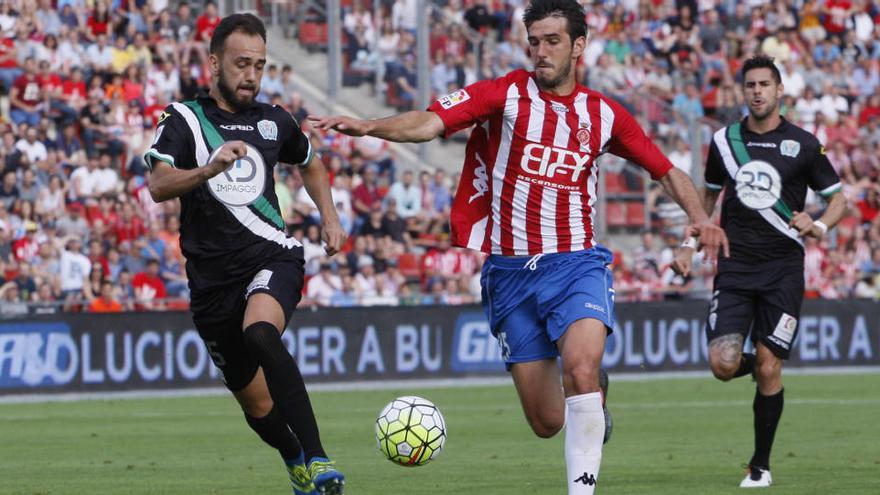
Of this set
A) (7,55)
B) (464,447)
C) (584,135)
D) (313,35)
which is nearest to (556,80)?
(584,135)

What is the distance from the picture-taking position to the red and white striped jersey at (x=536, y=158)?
27.9 feet

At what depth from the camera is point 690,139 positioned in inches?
1021

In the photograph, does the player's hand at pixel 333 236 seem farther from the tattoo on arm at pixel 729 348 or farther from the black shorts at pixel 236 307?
the tattoo on arm at pixel 729 348

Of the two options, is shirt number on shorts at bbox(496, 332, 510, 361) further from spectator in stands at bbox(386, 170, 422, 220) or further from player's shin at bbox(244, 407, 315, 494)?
spectator in stands at bbox(386, 170, 422, 220)

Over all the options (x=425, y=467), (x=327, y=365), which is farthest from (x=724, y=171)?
(x=327, y=365)

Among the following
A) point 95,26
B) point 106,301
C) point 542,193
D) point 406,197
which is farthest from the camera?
point 406,197

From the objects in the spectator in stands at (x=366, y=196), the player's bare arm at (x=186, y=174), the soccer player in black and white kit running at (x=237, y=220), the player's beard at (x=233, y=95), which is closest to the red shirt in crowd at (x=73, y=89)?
the spectator in stands at (x=366, y=196)

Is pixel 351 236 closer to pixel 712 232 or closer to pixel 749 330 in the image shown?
pixel 749 330

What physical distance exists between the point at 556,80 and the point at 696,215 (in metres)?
1.02

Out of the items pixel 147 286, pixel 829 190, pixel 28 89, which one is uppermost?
pixel 28 89

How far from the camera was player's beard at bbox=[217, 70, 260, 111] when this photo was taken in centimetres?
866

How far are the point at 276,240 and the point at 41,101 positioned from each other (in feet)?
48.4

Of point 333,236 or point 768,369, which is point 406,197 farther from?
point 333,236

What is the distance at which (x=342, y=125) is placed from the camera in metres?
7.54
